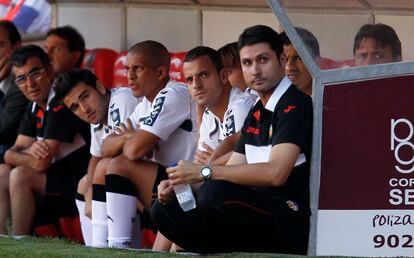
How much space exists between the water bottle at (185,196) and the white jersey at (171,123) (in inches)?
48.0

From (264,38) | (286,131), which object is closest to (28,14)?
(264,38)

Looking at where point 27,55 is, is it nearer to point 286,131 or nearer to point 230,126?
point 230,126

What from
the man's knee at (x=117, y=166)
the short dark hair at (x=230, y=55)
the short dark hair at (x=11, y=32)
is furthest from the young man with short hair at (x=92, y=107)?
the short dark hair at (x=11, y=32)

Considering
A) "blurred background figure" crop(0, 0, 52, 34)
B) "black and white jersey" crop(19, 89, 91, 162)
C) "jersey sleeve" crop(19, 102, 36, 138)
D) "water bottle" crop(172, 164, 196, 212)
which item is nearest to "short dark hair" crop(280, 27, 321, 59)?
"water bottle" crop(172, 164, 196, 212)

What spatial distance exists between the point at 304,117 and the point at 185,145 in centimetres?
153

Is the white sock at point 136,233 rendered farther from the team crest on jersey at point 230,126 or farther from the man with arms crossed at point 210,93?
the team crest on jersey at point 230,126

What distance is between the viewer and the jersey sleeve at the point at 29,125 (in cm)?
890

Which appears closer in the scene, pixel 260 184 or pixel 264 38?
pixel 260 184

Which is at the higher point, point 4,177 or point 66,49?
point 66,49

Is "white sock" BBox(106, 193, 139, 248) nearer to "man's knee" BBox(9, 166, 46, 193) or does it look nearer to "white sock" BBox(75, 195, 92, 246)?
"white sock" BBox(75, 195, 92, 246)

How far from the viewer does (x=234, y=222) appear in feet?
19.9

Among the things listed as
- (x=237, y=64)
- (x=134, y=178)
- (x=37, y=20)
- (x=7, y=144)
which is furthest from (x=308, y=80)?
(x=37, y=20)

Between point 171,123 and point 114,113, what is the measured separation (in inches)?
24.8

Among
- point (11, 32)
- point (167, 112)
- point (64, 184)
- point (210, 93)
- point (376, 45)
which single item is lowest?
point (64, 184)
